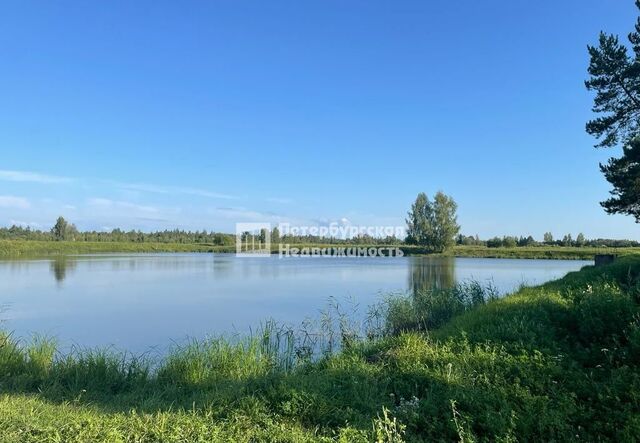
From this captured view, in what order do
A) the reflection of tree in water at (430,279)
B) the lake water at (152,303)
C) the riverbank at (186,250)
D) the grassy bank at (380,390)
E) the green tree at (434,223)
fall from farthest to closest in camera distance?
the green tree at (434,223) < the riverbank at (186,250) < the reflection of tree in water at (430,279) < the lake water at (152,303) < the grassy bank at (380,390)

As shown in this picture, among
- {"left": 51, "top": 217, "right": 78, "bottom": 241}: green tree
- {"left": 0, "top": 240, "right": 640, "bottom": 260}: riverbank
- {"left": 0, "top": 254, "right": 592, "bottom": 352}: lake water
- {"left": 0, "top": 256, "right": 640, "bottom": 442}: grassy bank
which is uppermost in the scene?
{"left": 51, "top": 217, "right": 78, "bottom": 241}: green tree

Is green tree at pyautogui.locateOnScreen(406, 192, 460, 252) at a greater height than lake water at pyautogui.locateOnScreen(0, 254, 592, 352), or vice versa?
green tree at pyautogui.locateOnScreen(406, 192, 460, 252)

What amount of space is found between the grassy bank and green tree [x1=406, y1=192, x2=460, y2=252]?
58.6 meters

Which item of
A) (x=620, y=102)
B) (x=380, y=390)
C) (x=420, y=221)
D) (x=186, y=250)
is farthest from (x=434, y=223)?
(x=380, y=390)

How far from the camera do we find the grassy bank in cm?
349

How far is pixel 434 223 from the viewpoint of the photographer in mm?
65938

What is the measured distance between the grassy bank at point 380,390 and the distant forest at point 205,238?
6593cm

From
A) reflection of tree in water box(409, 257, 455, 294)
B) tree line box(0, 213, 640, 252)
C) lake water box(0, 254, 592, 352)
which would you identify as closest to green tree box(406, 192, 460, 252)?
tree line box(0, 213, 640, 252)

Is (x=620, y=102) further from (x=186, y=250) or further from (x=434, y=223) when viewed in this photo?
(x=186, y=250)

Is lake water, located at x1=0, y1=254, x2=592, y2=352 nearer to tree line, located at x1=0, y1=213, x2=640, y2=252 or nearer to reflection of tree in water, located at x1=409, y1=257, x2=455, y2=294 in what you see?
reflection of tree in water, located at x1=409, y1=257, x2=455, y2=294

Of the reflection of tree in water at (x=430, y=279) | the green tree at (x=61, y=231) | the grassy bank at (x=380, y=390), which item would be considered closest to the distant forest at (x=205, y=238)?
the green tree at (x=61, y=231)

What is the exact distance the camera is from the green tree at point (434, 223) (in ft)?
210

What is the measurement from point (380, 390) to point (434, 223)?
63.6 metres

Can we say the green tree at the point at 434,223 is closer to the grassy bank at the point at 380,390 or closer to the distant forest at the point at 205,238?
the distant forest at the point at 205,238
